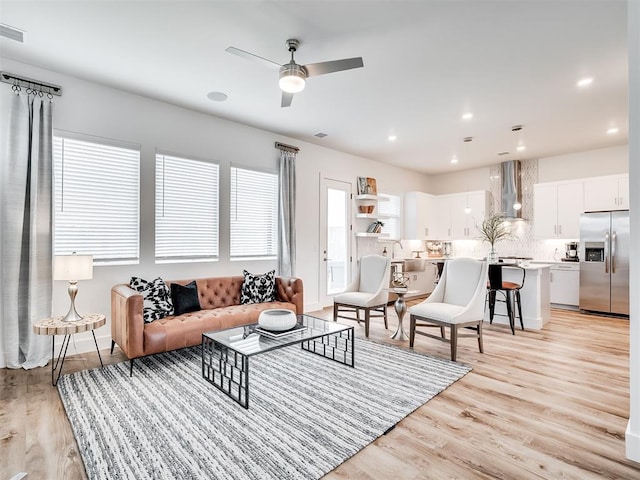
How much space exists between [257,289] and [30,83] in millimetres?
3198

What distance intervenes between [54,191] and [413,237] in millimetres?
6588

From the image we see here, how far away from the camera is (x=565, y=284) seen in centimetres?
625

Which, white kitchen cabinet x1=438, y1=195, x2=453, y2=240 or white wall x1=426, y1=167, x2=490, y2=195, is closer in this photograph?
white wall x1=426, y1=167, x2=490, y2=195

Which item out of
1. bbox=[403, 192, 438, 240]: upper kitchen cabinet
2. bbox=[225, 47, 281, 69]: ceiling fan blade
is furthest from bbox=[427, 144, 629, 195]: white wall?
bbox=[225, 47, 281, 69]: ceiling fan blade

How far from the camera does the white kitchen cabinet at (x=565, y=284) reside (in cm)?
612

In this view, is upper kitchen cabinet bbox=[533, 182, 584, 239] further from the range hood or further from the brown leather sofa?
the brown leather sofa

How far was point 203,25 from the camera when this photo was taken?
2.73 metres

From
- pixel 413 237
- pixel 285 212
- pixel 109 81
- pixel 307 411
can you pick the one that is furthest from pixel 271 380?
pixel 413 237

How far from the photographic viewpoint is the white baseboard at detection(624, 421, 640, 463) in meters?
1.91

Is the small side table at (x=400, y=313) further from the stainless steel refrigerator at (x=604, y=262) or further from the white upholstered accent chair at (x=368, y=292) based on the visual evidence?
the stainless steel refrigerator at (x=604, y=262)

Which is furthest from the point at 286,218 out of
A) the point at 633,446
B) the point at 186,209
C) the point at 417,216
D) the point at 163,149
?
the point at 633,446

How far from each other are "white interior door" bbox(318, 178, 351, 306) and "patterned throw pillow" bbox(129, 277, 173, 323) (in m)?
2.92

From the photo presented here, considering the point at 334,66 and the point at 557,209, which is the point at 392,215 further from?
the point at 334,66

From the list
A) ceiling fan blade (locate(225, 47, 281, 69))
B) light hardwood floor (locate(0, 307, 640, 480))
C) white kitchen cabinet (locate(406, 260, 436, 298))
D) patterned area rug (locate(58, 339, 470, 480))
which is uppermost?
ceiling fan blade (locate(225, 47, 281, 69))
